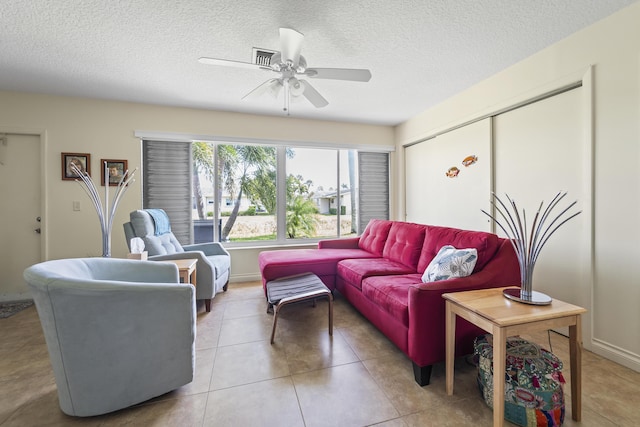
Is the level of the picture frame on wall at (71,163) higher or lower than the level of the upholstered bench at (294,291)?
higher

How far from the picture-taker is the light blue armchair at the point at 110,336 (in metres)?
1.24

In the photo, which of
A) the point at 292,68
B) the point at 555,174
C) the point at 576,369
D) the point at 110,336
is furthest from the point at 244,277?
the point at 555,174

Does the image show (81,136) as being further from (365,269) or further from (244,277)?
(365,269)

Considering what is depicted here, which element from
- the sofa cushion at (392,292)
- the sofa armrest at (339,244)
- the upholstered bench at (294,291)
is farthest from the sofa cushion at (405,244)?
the upholstered bench at (294,291)

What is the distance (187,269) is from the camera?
2.31 meters

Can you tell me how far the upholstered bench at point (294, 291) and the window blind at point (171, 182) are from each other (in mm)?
1876

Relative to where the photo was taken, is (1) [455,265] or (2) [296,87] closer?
(1) [455,265]

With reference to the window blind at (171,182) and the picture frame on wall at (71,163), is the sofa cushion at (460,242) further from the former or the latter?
the picture frame on wall at (71,163)

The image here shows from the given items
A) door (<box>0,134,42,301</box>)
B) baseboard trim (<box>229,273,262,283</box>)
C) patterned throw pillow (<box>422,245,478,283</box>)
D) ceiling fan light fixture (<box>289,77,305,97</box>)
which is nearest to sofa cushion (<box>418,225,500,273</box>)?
patterned throw pillow (<box>422,245,478,283</box>)

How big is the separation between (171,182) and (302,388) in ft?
10.3

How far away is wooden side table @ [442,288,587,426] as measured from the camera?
1169mm

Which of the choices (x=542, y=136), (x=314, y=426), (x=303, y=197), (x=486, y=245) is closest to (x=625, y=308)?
(x=486, y=245)

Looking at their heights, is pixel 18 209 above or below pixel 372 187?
below

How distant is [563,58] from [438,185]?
1774 millimetres
